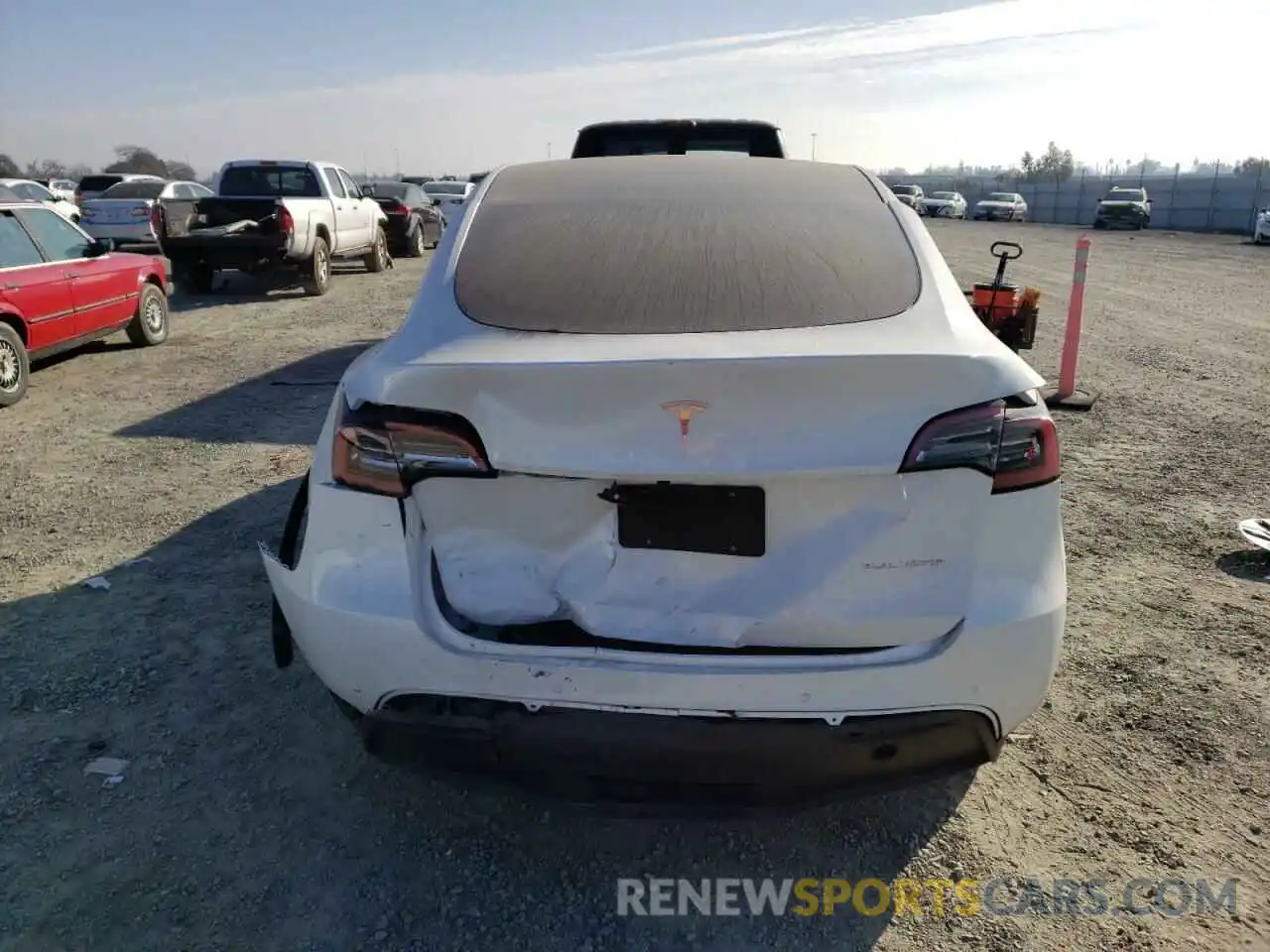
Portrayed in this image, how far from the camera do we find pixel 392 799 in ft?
9.22

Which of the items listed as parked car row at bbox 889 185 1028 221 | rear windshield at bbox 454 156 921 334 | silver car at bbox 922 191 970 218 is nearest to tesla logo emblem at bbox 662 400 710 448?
rear windshield at bbox 454 156 921 334

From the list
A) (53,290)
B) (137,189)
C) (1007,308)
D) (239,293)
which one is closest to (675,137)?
(1007,308)

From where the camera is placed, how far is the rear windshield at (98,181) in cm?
2453

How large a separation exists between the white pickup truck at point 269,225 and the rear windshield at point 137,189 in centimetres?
790

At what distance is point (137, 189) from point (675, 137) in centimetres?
2096

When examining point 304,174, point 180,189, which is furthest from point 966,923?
point 180,189

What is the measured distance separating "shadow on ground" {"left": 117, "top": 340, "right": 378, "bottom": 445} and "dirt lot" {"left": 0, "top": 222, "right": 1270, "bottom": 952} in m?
1.11

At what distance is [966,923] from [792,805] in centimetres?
64

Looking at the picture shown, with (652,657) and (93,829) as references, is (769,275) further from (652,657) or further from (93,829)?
(93,829)

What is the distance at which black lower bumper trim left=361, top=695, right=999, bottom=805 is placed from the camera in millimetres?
2066

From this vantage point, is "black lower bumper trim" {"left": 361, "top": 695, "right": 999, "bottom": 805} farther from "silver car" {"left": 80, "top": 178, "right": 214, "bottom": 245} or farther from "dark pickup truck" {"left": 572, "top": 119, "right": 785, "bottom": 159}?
"silver car" {"left": 80, "top": 178, "right": 214, "bottom": 245}

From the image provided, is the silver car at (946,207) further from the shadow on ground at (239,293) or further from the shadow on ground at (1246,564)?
the shadow on ground at (1246,564)

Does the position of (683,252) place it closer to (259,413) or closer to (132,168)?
(259,413)

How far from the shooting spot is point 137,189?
74.3 ft
